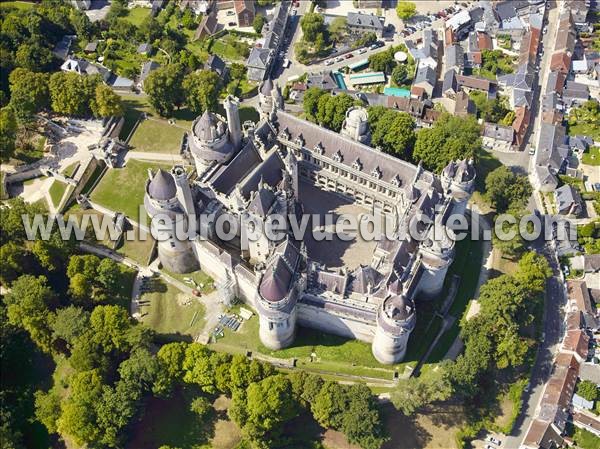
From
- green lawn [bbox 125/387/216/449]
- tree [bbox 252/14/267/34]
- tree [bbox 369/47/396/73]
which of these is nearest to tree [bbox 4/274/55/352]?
green lawn [bbox 125/387/216/449]

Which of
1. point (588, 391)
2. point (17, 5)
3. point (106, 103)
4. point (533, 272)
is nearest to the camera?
point (588, 391)

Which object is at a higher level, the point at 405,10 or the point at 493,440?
the point at 405,10

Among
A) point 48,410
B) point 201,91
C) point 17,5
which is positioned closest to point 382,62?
point 201,91

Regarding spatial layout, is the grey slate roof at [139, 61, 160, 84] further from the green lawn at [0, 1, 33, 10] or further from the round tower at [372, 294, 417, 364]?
the round tower at [372, 294, 417, 364]

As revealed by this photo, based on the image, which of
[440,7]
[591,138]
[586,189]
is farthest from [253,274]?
[440,7]

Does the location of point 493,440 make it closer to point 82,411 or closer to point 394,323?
point 394,323

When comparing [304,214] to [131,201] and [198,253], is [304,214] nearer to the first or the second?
[198,253]
